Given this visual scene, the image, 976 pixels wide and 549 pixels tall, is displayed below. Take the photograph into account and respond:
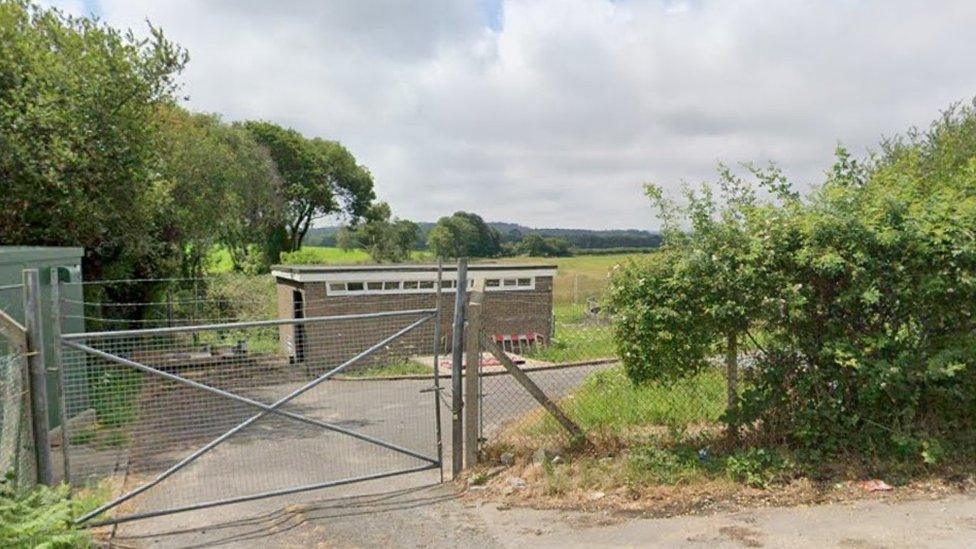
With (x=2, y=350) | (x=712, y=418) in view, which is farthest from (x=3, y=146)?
(x=712, y=418)

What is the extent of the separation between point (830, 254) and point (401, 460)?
4707mm

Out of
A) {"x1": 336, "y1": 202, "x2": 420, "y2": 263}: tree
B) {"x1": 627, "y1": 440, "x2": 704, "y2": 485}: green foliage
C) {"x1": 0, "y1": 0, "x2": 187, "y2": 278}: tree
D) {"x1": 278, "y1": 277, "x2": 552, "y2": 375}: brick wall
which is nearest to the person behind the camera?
{"x1": 627, "y1": 440, "x2": 704, "y2": 485}: green foliage

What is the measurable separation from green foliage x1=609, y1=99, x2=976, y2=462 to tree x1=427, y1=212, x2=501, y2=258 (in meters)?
42.7

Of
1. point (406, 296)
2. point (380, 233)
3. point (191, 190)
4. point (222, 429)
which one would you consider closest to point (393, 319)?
point (406, 296)

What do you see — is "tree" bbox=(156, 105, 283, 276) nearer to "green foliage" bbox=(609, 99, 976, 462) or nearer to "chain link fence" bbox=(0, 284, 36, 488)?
"chain link fence" bbox=(0, 284, 36, 488)

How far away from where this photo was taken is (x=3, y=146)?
30.7 feet

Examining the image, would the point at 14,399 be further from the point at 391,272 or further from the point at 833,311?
the point at 391,272

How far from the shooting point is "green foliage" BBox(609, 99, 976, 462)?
5.57 meters

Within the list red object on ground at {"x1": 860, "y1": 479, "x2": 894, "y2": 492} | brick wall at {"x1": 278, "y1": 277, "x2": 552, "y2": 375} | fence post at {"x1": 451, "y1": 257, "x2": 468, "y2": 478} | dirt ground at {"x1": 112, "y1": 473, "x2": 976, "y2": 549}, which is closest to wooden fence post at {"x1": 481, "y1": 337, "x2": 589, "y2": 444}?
fence post at {"x1": 451, "y1": 257, "x2": 468, "y2": 478}

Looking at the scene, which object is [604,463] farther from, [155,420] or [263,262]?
[263,262]

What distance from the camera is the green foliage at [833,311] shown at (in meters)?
5.57

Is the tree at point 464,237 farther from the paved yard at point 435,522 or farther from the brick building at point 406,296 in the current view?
the paved yard at point 435,522

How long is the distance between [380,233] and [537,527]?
47874mm

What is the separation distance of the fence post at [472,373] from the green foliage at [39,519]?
10.1 ft
